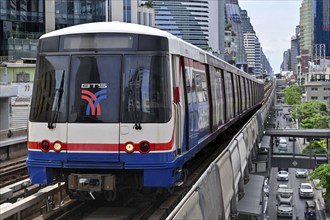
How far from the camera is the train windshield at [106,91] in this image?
8211mm

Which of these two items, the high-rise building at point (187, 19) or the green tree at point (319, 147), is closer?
the green tree at point (319, 147)

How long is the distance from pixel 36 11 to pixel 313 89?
2349 inches

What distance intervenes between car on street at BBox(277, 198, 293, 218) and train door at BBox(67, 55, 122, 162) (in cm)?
2933

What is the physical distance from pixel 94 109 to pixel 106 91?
0.32 m

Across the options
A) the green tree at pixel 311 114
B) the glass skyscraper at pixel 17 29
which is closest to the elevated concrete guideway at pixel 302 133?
the glass skyscraper at pixel 17 29

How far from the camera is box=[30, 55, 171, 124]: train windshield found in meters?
8.21

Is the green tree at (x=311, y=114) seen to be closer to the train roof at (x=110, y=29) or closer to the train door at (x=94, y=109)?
the train roof at (x=110, y=29)

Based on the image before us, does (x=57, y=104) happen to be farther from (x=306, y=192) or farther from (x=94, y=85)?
(x=306, y=192)

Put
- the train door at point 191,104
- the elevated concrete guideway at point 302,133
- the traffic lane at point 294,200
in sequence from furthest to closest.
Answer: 1. the traffic lane at point 294,200
2. the elevated concrete guideway at point 302,133
3. the train door at point 191,104

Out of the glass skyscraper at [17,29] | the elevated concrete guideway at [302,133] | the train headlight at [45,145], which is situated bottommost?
the elevated concrete guideway at [302,133]

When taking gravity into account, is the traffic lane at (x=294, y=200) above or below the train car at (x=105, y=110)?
below

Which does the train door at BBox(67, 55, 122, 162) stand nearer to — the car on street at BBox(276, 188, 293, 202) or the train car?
the train car

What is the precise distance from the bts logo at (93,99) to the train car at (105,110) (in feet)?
0.05

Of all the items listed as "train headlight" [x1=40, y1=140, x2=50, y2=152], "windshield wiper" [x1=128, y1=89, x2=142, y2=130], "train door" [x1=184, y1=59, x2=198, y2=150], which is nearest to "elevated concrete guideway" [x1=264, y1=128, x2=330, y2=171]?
"train door" [x1=184, y1=59, x2=198, y2=150]
